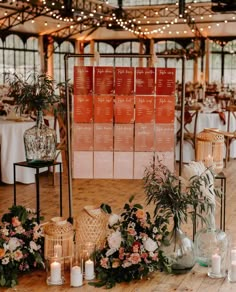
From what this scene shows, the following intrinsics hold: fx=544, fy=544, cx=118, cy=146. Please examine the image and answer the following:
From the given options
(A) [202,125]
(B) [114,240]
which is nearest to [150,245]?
(B) [114,240]

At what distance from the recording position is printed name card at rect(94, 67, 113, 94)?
4629 mm

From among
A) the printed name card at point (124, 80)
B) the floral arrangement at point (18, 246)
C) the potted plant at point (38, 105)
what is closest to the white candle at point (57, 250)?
the floral arrangement at point (18, 246)

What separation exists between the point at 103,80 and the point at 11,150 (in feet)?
9.24

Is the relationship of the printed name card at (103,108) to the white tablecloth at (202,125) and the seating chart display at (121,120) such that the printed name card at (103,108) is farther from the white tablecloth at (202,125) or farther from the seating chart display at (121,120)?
the white tablecloth at (202,125)

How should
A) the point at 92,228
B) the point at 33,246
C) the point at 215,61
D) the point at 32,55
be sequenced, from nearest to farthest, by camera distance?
1. the point at 33,246
2. the point at 92,228
3. the point at 32,55
4. the point at 215,61

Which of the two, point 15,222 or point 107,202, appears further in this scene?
point 107,202

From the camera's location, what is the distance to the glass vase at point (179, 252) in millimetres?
4066

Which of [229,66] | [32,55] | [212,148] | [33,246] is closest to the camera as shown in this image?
[33,246]

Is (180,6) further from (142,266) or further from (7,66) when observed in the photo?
(142,266)

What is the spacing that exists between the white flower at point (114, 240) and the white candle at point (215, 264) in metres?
0.71

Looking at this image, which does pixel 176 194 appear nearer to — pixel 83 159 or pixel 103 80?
pixel 83 159

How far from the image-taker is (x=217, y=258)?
3990mm

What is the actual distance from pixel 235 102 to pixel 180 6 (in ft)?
16.1

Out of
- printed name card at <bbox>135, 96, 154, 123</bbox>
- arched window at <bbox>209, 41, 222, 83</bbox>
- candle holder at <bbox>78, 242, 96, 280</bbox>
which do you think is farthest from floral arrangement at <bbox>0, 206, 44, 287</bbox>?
arched window at <bbox>209, 41, 222, 83</bbox>
